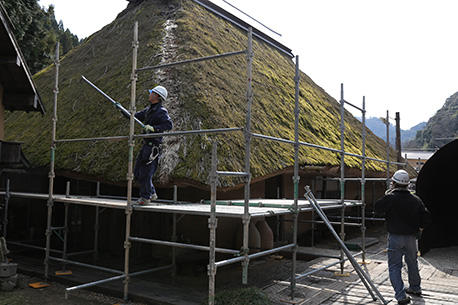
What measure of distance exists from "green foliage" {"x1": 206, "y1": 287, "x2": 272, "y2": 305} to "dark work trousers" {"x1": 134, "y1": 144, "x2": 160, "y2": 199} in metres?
1.80

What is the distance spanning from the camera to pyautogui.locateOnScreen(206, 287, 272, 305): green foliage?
15.3ft

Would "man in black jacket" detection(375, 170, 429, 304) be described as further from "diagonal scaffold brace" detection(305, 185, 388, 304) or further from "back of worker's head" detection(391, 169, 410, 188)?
"diagonal scaffold brace" detection(305, 185, 388, 304)

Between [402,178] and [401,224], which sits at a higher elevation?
[402,178]

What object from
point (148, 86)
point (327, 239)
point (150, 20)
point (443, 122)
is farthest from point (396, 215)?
point (443, 122)

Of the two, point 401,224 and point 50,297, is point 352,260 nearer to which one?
point 401,224

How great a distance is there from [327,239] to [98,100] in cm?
735

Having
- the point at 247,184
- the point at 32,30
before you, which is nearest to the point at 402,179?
the point at 247,184

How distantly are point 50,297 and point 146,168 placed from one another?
7.86ft

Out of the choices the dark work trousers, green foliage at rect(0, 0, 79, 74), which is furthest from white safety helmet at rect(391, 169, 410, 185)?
green foliage at rect(0, 0, 79, 74)

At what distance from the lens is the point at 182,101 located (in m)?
7.19

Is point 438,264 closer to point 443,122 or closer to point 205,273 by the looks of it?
point 205,273

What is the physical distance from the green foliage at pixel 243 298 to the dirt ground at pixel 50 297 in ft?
5.17

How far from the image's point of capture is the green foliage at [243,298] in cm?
467

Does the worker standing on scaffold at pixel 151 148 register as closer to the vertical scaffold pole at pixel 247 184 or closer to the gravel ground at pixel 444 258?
the vertical scaffold pole at pixel 247 184
